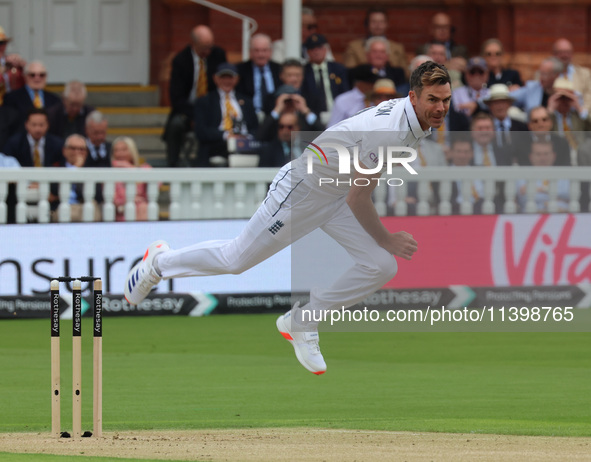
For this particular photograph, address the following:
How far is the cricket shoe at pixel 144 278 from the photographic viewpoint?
8.47 m

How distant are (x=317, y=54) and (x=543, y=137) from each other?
2.92 m

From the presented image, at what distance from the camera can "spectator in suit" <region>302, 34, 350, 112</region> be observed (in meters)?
14.7

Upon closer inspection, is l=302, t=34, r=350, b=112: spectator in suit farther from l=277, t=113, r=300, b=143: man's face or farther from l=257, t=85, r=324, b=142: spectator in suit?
l=277, t=113, r=300, b=143: man's face

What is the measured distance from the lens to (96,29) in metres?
18.2

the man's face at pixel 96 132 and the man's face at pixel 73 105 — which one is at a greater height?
the man's face at pixel 73 105

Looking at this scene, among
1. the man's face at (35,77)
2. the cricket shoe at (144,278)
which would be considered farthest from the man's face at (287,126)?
the cricket shoe at (144,278)

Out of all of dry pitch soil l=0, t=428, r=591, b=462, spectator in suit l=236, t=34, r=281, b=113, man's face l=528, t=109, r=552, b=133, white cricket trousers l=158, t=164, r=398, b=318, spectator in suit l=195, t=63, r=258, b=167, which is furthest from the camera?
spectator in suit l=236, t=34, r=281, b=113

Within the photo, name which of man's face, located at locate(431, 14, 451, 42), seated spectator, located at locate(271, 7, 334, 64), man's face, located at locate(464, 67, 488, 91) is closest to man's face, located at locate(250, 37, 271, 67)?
seated spectator, located at locate(271, 7, 334, 64)

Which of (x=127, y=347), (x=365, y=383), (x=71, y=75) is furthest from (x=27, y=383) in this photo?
(x=71, y=75)

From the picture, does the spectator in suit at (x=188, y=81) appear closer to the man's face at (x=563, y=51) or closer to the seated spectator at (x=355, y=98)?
the seated spectator at (x=355, y=98)

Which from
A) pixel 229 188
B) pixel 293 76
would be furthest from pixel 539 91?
pixel 229 188

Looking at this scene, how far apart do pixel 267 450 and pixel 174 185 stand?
269 inches

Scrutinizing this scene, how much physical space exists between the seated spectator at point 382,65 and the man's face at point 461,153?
1.13 metres

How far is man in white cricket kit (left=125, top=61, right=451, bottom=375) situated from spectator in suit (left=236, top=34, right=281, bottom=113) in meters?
6.56
